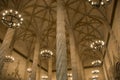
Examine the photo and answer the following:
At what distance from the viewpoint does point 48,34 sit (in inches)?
918

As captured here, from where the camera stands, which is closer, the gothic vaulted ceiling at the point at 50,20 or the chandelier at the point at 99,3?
the chandelier at the point at 99,3

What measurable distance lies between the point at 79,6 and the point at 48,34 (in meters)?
6.66

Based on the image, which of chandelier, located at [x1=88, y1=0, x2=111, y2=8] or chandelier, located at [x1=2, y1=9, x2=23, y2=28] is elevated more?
chandelier, located at [x1=88, y1=0, x2=111, y2=8]

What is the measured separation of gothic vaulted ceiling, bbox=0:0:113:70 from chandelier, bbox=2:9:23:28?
4.21 meters

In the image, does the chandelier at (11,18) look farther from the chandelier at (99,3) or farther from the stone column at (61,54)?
the chandelier at (99,3)

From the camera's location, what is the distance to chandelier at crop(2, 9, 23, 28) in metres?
13.5

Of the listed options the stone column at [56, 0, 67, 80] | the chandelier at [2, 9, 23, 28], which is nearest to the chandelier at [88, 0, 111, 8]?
the stone column at [56, 0, 67, 80]

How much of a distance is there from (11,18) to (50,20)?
8.10 metres

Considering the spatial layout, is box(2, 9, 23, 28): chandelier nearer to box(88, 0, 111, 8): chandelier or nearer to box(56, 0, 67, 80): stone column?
box(56, 0, 67, 80): stone column

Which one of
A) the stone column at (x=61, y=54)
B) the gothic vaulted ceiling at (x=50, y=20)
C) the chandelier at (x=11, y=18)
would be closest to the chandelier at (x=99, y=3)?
the stone column at (x=61, y=54)

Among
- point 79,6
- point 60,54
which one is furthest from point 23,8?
point 60,54

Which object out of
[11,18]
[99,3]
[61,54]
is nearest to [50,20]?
[11,18]

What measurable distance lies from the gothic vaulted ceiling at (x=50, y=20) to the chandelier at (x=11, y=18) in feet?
13.8

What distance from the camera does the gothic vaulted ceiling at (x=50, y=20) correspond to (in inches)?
749
